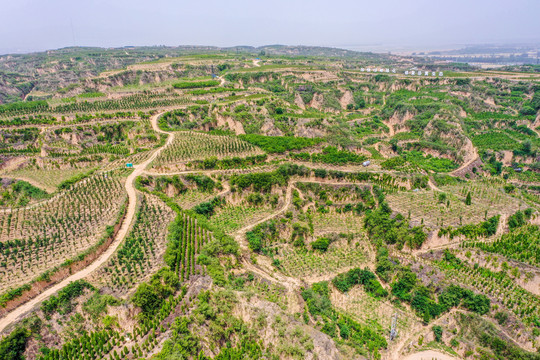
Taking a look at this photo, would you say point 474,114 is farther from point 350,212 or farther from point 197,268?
point 197,268

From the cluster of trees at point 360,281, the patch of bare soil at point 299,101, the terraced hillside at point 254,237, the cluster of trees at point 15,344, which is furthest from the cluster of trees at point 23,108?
the cluster of trees at point 360,281

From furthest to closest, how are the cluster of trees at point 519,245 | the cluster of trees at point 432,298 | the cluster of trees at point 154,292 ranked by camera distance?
1. the cluster of trees at point 519,245
2. the cluster of trees at point 432,298
3. the cluster of trees at point 154,292

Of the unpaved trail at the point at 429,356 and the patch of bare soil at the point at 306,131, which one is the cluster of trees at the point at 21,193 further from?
the patch of bare soil at the point at 306,131

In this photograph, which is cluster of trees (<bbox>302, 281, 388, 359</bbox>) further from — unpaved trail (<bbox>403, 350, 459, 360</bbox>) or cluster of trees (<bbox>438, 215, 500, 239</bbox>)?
cluster of trees (<bbox>438, 215, 500, 239</bbox>)

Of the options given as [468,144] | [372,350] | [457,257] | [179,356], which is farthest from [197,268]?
[468,144]

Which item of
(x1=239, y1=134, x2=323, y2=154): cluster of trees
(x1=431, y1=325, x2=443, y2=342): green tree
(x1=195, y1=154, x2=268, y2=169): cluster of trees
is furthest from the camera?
(x1=239, y1=134, x2=323, y2=154): cluster of trees

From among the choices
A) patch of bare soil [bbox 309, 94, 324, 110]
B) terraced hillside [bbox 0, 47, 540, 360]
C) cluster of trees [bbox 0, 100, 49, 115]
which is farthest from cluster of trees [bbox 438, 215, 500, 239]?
cluster of trees [bbox 0, 100, 49, 115]
